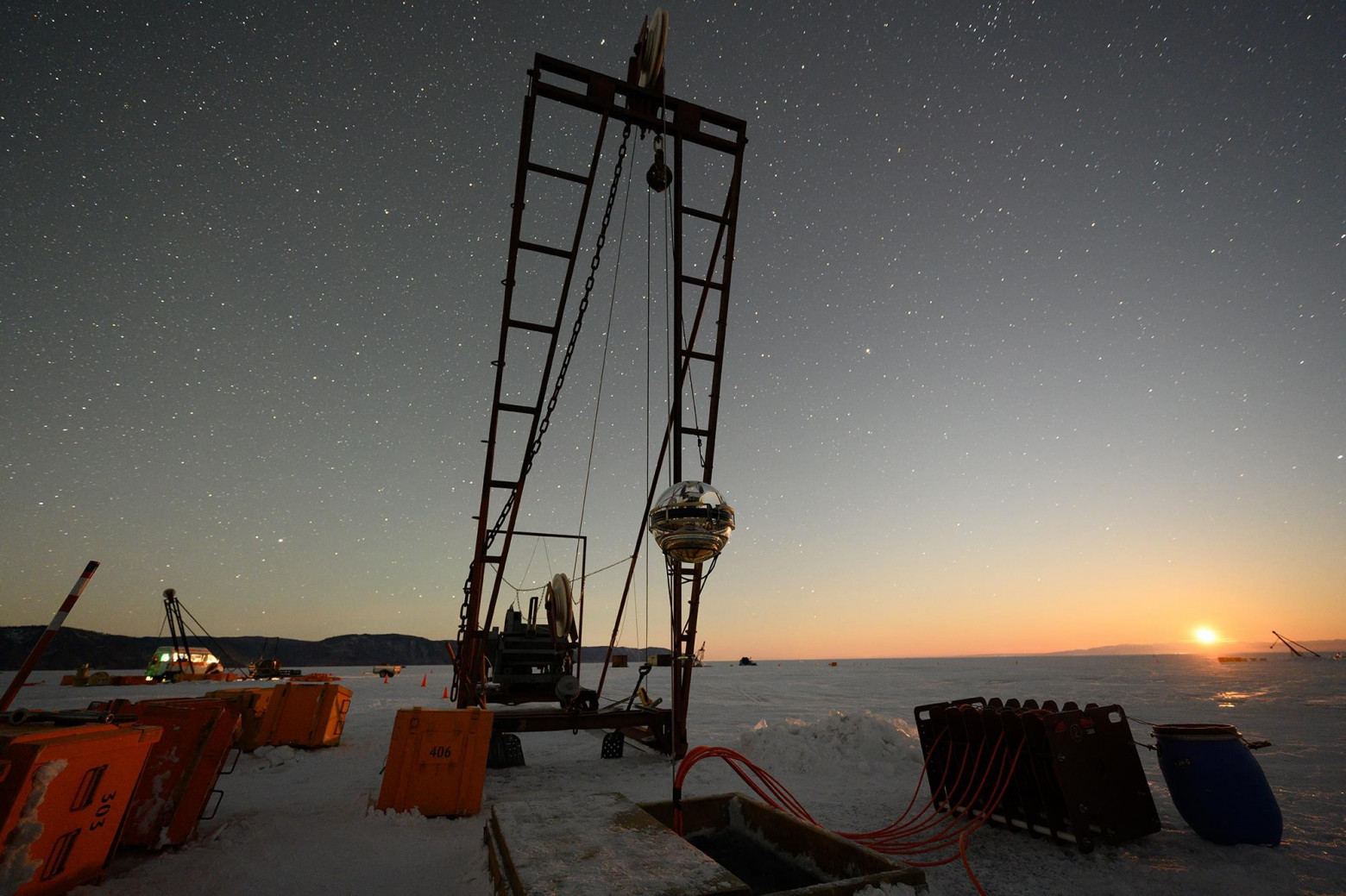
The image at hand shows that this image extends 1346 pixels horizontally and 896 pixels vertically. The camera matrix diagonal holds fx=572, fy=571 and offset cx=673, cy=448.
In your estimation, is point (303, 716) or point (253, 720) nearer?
point (253, 720)

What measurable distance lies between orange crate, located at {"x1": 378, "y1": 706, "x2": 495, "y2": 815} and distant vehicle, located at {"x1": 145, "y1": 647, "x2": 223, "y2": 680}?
38.8 meters

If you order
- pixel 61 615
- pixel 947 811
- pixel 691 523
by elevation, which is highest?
pixel 691 523

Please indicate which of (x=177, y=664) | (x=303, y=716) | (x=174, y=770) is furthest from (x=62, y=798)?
(x=177, y=664)

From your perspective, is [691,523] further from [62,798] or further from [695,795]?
[695,795]

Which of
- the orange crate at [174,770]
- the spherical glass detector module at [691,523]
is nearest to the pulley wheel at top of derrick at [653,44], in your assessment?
the spherical glass detector module at [691,523]

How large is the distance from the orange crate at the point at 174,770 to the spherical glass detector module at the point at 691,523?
15.5ft

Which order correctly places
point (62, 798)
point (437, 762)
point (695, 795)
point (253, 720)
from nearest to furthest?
point (62, 798) → point (437, 762) → point (695, 795) → point (253, 720)

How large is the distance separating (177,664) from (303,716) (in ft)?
121

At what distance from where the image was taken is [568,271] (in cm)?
1064

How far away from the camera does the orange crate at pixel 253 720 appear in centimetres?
997

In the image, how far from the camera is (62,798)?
3760 millimetres

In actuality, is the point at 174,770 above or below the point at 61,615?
below

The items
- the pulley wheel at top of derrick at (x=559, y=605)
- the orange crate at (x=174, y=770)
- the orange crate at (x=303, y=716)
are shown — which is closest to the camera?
the orange crate at (x=174, y=770)

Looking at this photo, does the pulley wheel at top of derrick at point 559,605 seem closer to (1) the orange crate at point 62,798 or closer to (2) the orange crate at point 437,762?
(2) the orange crate at point 437,762
